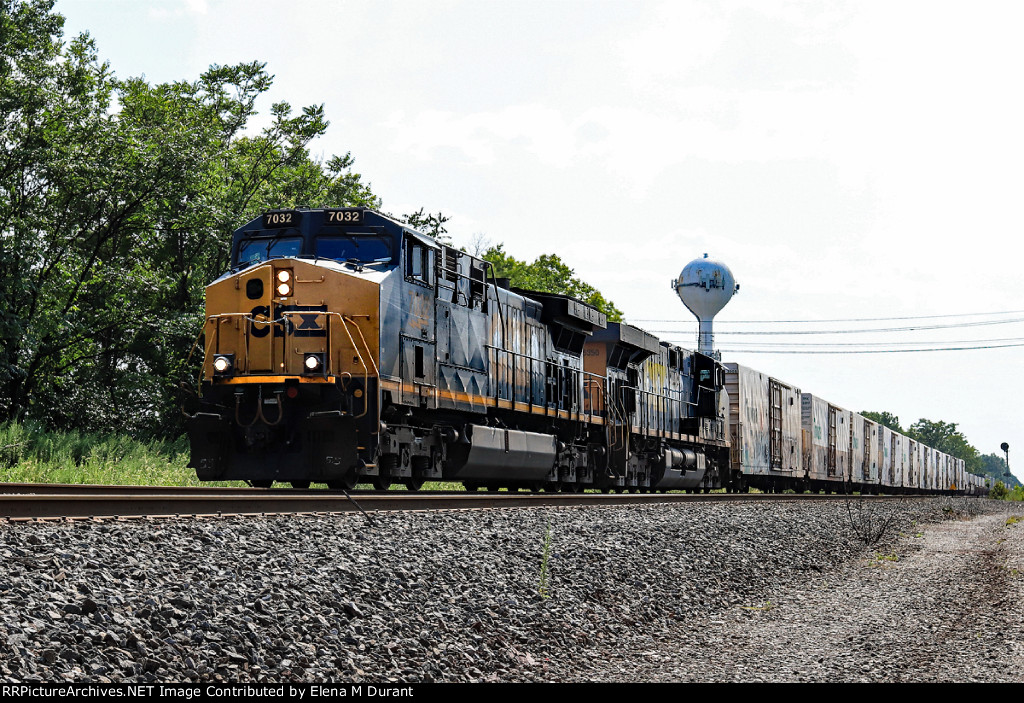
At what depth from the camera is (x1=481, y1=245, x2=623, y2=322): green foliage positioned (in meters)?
50.2

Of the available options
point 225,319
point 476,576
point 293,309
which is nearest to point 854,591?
point 476,576

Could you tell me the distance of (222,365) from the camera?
1202 centimetres

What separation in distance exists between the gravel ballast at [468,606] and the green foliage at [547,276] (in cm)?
3814

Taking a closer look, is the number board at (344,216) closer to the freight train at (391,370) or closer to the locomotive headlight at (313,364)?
the freight train at (391,370)

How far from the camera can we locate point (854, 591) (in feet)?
36.0

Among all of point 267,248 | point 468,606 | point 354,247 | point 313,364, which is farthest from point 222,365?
point 468,606

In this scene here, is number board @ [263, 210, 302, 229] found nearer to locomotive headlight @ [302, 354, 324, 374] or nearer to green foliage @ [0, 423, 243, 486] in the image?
locomotive headlight @ [302, 354, 324, 374]

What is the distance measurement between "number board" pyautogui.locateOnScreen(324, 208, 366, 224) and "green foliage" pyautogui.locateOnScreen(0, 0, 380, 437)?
30.5 ft

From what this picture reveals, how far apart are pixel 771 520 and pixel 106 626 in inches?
465

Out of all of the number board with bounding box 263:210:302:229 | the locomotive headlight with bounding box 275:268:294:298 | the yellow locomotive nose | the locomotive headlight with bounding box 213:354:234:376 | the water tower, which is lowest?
the locomotive headlight with bounding box 213:354:234:376

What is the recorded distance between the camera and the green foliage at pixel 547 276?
50.2 meters

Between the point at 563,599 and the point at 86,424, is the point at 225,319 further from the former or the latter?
the point at 86,424

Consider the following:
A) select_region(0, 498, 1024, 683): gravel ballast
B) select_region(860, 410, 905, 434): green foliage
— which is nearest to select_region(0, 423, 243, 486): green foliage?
select_region(0, 498, 1024, 683): gravel ballast

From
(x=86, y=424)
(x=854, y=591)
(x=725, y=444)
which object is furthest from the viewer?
(x=725, y=444)
